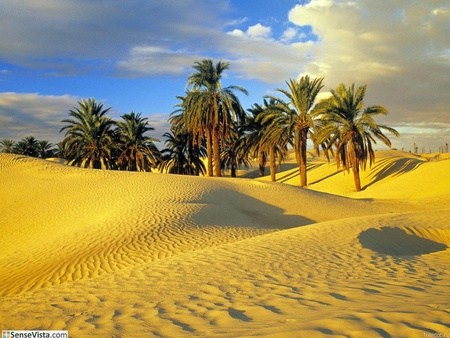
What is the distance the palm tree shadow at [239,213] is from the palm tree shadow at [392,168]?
16.5 m

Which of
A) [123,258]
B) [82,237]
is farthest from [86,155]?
[123,258]

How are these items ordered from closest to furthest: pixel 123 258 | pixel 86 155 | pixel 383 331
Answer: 1. pixel 383 331
2. pixel 123 258
3. pixel 86 155

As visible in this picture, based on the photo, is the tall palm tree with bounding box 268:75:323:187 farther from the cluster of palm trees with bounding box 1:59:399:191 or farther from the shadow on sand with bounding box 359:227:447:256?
the shadow on sand with bounding box 359:227:447:256

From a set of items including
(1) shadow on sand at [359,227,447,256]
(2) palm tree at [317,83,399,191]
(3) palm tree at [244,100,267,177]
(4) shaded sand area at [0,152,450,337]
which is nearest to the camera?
(4) shaded sand area at [0,152,450,337]

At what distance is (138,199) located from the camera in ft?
54.2

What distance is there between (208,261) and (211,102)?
2441 centimetres

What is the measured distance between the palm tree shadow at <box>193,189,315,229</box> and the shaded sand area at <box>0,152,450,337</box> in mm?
104

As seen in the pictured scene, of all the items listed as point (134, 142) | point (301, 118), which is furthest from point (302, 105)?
point (134, 142)

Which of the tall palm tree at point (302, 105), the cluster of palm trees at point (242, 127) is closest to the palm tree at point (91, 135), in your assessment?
the cluster of palm trees at point (242, 127)

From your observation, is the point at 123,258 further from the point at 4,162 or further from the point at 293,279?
the point at 4,162

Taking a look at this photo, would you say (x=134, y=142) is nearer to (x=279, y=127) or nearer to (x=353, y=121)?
(x=279, y=127)

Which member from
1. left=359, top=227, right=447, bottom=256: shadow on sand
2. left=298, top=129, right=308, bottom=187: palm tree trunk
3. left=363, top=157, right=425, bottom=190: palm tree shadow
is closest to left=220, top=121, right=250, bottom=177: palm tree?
left=298, top=129, right=308, bottom=187: palm tree trunk

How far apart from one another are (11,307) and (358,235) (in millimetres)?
8210

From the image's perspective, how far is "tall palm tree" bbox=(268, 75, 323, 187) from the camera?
2880 centimetres
